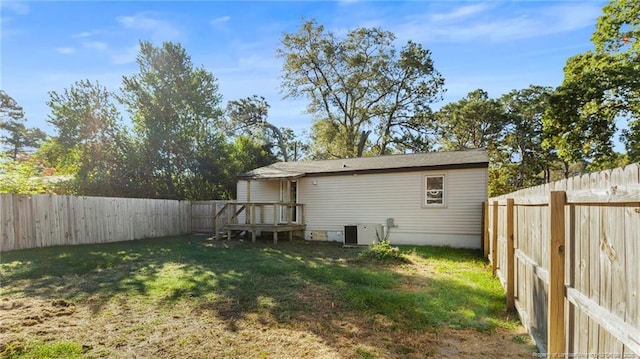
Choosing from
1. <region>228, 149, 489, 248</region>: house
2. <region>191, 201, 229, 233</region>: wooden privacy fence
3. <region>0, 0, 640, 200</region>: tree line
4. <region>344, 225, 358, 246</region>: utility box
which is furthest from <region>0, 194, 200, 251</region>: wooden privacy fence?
<region>344, 225, 358, 246</region>: utility box

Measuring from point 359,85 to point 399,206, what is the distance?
1522 centimetres

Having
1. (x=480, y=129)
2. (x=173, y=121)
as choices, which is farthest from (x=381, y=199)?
(x=480, y=129)

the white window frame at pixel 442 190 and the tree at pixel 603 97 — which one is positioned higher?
the tree at pixel 603 97

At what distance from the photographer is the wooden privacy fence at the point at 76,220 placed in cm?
914

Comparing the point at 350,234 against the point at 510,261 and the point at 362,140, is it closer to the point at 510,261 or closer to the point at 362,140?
the point at 510,261

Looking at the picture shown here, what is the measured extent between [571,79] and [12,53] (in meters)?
18.0

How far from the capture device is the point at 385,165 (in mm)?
12508

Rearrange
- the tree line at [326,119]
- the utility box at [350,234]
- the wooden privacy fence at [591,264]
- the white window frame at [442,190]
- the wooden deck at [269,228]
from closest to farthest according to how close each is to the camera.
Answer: the wooden privacy fence at [591,264]
the white window frame at [442,190]
the utility box at [350,234]
the wooden deck at [269,228]
the tree line at [326,119]

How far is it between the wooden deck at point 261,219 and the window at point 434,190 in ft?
16.2

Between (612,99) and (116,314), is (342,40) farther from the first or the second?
(116,314)

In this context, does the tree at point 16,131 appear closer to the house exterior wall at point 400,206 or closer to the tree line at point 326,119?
the tree line at point 326,119

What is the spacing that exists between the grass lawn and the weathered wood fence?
1403 millimetres

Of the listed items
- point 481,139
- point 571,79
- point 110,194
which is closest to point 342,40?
point 481,139

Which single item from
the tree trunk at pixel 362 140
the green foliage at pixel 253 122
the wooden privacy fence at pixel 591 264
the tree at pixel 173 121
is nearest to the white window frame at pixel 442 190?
the wooden privacy fence at pixel 591 264
